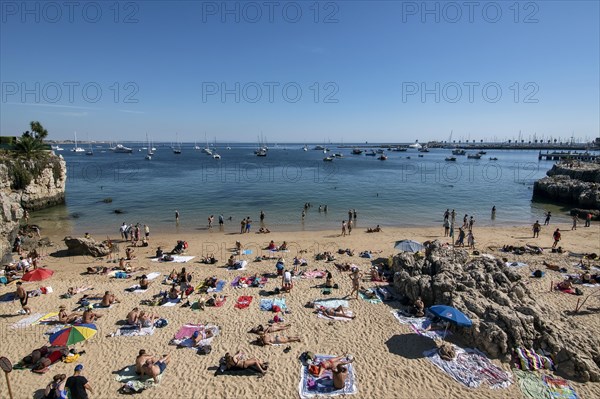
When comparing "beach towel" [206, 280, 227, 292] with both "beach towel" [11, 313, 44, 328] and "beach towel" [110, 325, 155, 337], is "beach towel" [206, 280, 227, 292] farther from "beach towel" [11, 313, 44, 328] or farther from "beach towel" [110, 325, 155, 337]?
"beach towel" [11, 313, 44, 328]

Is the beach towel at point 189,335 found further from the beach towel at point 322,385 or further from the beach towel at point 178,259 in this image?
the beach towel at point 178,259

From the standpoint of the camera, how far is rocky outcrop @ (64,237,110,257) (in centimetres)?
2120

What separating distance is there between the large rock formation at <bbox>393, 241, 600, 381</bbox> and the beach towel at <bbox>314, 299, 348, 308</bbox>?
284cm

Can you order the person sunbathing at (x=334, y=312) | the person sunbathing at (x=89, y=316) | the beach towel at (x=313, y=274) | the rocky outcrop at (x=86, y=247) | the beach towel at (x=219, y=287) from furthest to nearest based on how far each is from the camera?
the rocky outcrop at (x=86, y=247)
the beach towel at (x=313, y=274)
the beach towel at (x=219, y=287)
the person sunbathing at (x=334, y=312)
the person sunbathing at (x=89, y=316)

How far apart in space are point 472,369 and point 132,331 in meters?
11.7

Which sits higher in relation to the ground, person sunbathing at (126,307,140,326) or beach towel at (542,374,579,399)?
person sunbathing at (126,307,140,326)

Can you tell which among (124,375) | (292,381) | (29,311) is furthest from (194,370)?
(29,311)

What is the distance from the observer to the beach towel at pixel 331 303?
1415cm

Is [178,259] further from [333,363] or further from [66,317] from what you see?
[333,363]

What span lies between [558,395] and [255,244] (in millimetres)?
18644

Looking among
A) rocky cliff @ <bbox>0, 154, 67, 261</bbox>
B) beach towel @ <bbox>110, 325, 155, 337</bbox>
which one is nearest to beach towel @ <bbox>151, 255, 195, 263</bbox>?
beach towel @ <bbox>110, 325, 155, 337</bbox>

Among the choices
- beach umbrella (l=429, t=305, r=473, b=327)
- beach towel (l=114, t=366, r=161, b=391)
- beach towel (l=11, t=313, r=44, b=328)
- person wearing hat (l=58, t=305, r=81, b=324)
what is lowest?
beach towel (l=114, t=366, r=161, b=391)

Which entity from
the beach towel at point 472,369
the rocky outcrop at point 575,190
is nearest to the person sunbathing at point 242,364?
the beach towel at point 472,369

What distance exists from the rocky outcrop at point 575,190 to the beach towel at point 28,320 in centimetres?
4750
